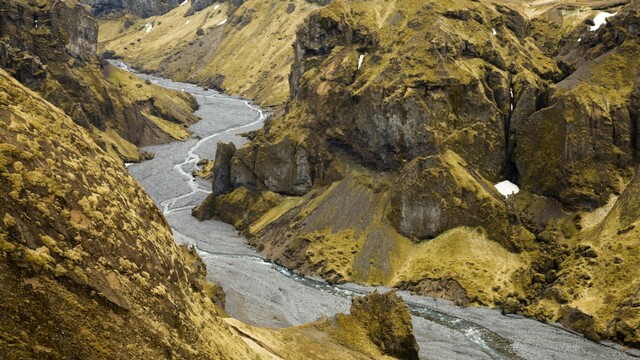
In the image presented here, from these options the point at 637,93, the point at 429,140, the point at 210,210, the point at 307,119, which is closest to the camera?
the point at 637,93

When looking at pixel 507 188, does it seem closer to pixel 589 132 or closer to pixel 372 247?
pixel 589 132

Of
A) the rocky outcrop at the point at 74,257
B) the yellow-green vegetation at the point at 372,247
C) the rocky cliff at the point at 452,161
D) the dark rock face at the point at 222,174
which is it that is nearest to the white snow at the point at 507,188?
the rocky cliff at the point at 452,161

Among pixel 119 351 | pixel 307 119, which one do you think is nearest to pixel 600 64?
pixel 307 119

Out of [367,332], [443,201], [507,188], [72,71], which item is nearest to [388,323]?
[367,332]

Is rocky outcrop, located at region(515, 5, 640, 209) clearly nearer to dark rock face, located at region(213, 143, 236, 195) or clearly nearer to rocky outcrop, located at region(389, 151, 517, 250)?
rocky outcrop, located at region(389, 151, 517, 250)

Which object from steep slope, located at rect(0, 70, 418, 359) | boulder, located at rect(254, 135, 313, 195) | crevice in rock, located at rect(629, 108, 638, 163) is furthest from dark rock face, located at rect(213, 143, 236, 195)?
steep slope, located at rect(0, 70, 418, 359)

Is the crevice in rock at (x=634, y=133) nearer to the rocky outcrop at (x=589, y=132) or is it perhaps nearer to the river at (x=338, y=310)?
the rocky outcrop at (x=589, y=132)

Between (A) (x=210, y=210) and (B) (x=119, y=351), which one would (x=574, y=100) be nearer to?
(A) (x=210, y=210)
